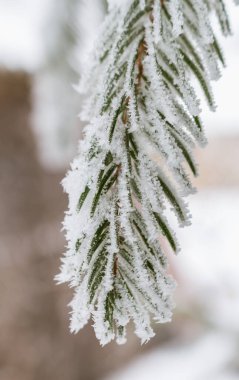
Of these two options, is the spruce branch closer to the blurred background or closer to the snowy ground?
the blurred background

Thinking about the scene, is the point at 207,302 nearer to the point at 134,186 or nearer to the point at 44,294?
the point at 44,294

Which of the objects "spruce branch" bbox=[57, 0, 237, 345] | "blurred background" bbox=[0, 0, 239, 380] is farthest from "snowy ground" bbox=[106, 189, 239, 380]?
"spruce branch" bbox=[57, 0, 237, 345]

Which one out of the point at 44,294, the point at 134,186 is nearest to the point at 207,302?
the point at 44,294

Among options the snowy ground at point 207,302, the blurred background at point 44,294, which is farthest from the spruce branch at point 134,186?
the snowy ground at point 207,302

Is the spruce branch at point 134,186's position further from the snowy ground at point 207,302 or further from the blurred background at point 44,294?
the snowy ground at point 207,302

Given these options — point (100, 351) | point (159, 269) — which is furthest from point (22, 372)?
point (159, 269)

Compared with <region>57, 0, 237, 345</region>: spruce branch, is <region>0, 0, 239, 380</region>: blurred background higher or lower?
higher
